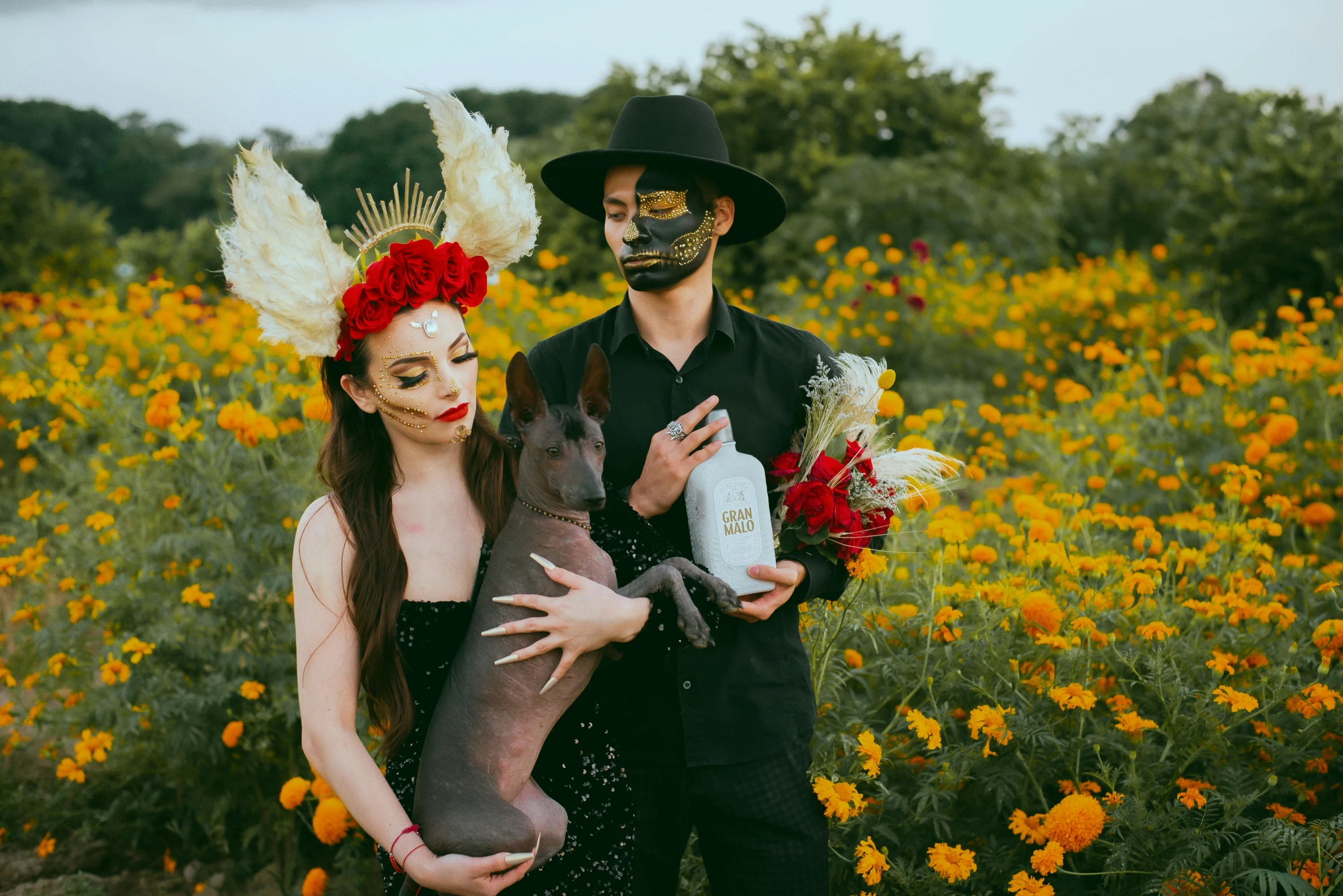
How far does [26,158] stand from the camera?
16875mm

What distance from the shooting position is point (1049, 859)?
7.80ft

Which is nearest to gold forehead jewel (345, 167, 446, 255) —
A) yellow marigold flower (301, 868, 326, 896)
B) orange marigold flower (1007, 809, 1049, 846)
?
yellow marigold flower (301, 868, 326, 896)

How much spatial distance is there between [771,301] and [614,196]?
366 inches

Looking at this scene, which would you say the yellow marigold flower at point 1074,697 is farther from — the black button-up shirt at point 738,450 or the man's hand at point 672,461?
the man's hand at point 672,461

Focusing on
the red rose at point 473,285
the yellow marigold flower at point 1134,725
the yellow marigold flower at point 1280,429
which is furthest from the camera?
the yellow marigold flower at point 1280,429

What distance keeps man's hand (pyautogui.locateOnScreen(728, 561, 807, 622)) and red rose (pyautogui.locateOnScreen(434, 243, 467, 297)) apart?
960 millimetres

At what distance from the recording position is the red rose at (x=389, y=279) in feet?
6.52

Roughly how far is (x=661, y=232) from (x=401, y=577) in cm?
110

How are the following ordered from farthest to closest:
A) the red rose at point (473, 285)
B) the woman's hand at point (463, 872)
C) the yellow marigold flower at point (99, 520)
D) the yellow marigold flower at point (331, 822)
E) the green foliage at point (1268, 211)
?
1. the green foliage at point (1268, 211)
2. the yellow marigold flower at point (99, 520)
3. the yellow marigold flower at point (331, 822)
4. the red rose at point (473, 285)
5. the woman's hand at point (463, 872)

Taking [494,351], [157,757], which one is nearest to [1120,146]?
[494,351]

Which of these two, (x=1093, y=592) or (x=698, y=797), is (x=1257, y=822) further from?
(x=698, y=797)

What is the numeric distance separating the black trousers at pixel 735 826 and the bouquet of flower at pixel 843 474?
595 millimetres

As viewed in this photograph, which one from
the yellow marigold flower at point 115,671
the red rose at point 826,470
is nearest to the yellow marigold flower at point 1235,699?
the red rose at point 826,470

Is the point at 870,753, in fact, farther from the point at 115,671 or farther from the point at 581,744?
the point at 115,671
